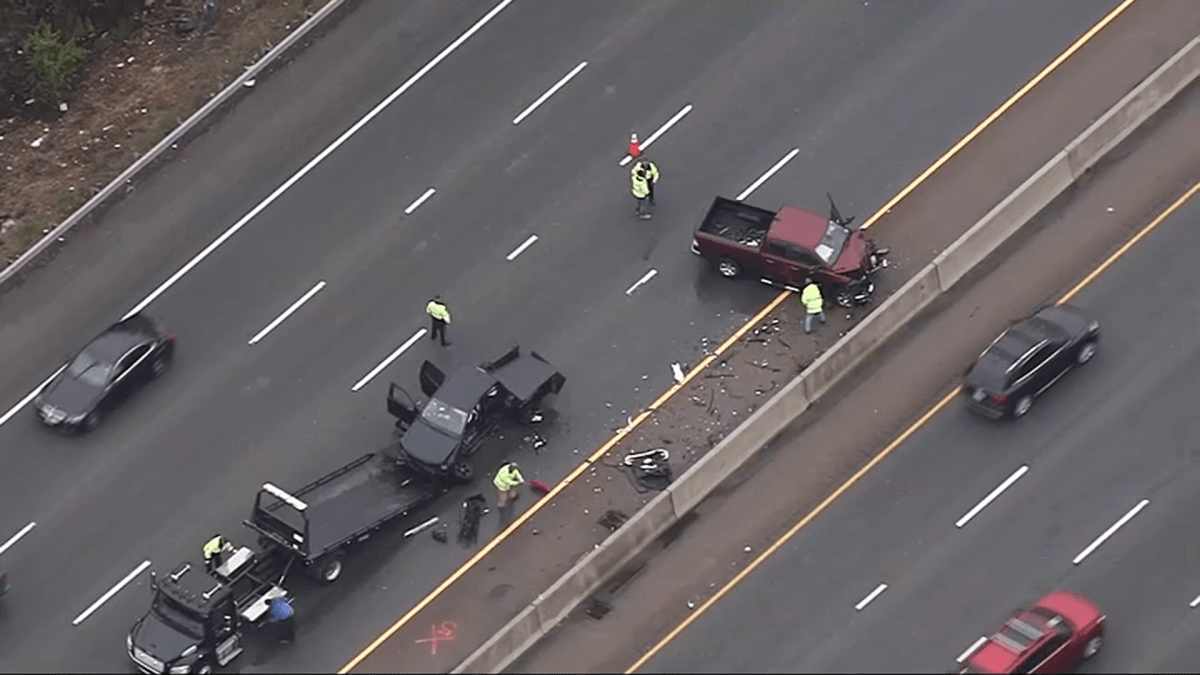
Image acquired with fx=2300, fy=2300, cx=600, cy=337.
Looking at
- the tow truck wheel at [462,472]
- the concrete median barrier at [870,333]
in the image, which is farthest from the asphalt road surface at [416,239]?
the concrete median barrier at [870,333]

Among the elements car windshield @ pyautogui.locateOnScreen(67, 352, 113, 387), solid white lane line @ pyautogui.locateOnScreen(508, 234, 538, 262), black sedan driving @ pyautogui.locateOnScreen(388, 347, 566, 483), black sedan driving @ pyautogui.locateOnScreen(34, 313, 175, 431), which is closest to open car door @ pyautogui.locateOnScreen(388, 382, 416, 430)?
black sedan driving @ pyautogui.locateOnScreen(388, 347, 566, 483)

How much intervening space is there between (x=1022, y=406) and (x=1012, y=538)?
3.80 m

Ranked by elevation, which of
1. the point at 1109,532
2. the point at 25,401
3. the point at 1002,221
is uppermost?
the point at 1002,221

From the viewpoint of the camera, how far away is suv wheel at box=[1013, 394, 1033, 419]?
58.4m

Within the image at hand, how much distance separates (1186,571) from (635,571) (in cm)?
1338

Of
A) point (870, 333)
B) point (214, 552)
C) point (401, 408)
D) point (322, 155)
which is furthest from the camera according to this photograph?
point (322, 155)

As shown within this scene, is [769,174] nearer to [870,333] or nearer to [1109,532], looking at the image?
[870,333]

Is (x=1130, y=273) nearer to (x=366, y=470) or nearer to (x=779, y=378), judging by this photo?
(x=779, y=378)

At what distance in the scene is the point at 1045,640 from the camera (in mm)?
52875

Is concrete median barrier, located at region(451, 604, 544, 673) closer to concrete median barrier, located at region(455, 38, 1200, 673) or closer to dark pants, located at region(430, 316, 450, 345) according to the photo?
concrete median barrier, located at region(455, 38, 1200, 673)

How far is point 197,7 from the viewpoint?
70.4 metres

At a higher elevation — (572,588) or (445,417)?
(445,417)

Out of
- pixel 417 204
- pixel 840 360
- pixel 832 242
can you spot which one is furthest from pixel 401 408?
pixel 832 242

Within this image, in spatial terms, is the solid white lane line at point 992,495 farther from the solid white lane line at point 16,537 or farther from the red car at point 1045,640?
the solid white lane line at point 16,537
